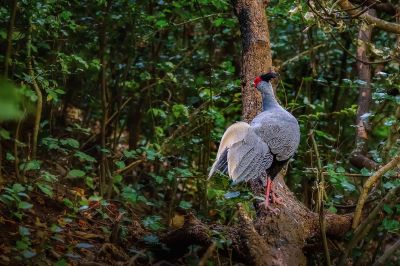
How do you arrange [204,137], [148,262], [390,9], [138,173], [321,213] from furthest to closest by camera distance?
1. [138,173]
2. [204,137]
3. [390,9]
4. [148,262]
5. [321,213]

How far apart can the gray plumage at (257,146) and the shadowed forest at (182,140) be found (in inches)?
4.6

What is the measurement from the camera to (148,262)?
12.9 feet

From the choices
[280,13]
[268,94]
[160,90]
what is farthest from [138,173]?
[268,94]

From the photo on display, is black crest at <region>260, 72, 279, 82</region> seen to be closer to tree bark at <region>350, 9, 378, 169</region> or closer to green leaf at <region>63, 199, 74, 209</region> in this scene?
tree bark at <region>350, 9, 378, 169</region>

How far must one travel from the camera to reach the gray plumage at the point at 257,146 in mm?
3508

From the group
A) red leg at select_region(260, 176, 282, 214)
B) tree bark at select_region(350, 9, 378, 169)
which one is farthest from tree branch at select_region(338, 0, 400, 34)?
red leg at select_region(260, 176, 282, 214)

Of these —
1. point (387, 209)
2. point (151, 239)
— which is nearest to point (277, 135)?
point (387, 209)

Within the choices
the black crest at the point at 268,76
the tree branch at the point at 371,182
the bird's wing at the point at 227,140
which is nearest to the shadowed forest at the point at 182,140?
the tree branch at the point at 371,182

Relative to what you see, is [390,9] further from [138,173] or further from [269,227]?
[138,173]

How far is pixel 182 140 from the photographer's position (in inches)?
223

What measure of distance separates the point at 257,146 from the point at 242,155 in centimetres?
16

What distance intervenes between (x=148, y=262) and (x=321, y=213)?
140cm

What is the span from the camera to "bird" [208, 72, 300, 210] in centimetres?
351

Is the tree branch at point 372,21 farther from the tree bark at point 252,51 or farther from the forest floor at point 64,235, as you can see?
the forest floor at point 64,235
